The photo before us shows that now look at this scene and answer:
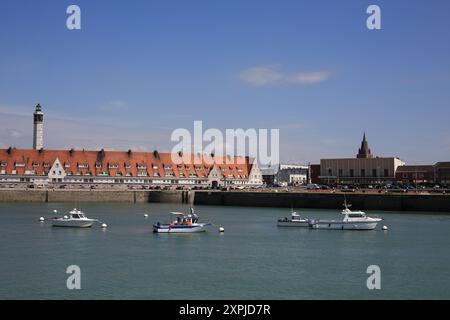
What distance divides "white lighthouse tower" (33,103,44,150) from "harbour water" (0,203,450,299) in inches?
2759

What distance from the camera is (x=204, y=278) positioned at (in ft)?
107

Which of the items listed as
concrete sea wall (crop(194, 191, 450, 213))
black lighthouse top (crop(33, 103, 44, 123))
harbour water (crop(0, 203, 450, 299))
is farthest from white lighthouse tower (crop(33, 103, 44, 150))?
harbour water (crop(0, 203, 450, 299))

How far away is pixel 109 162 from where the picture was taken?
12225 centimetres

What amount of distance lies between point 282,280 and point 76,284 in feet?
34.9

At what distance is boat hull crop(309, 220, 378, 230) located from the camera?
59.0 m

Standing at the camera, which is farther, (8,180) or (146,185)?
(146,185)

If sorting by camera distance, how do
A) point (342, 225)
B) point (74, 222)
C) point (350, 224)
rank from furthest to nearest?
point (74, 222) < point (342, 225) < point (350, 224)

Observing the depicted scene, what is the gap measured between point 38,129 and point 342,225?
86687 mm

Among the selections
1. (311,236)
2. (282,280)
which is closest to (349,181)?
(311,236)

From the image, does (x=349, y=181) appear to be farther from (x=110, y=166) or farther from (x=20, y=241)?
(x=20, y=241)
